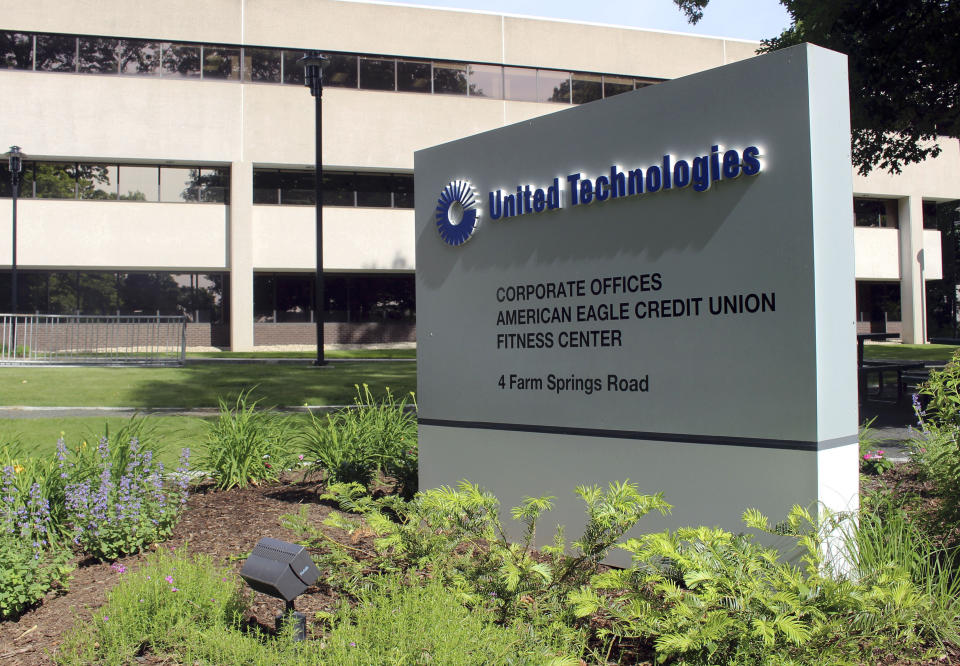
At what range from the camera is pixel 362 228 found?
30.9 metres

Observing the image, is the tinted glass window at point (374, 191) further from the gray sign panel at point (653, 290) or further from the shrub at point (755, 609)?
the shrub at point (755, 609)

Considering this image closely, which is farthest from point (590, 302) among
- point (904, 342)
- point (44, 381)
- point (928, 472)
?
point (904, 342)

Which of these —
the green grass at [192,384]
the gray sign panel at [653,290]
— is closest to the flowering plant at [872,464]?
the gray sign panel at [653,290]

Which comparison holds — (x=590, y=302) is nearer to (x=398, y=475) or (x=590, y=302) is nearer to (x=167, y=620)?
(x=398, y=475)

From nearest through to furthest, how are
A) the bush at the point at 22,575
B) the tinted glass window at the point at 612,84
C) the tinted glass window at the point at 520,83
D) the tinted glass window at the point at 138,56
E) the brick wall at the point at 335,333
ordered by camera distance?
the bush at the point at 22,575 → the tinted glass window at the point at 138,56 → the tinted glass window at the point at 520,83 → the brick wall at the point at 335,333 → the tinted glass window at the point at 612,84

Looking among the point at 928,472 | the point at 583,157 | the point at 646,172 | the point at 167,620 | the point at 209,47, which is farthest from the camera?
the point at 209,47

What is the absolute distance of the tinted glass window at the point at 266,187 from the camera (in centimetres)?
3039

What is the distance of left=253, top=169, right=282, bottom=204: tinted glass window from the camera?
30391 mm

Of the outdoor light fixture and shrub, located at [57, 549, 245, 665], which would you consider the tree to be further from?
shrub, located at [57, 549, 245, 665]

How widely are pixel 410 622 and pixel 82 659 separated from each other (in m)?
1.37

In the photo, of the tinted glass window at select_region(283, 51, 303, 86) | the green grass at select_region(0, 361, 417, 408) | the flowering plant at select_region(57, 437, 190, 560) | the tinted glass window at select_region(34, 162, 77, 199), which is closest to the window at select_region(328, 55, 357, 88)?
the tinted glass window at select_region(283, 51, 303, 86)

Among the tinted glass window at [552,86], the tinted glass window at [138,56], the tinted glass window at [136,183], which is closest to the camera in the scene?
the tinted glass window at [138,56]

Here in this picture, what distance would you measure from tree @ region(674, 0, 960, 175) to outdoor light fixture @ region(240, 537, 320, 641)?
12872 mm

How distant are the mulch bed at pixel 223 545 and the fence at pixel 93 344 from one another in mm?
15962
